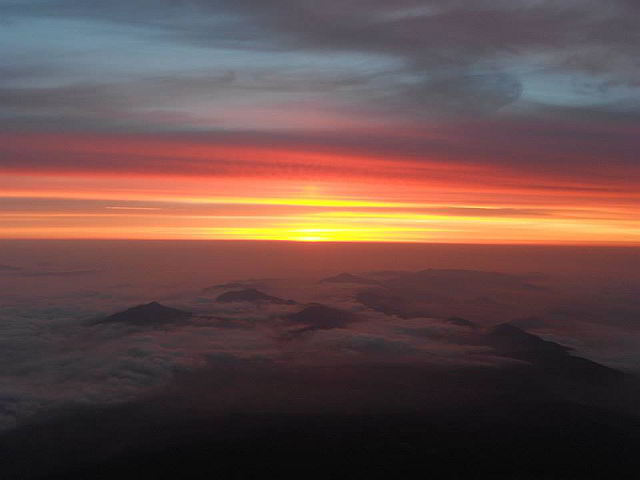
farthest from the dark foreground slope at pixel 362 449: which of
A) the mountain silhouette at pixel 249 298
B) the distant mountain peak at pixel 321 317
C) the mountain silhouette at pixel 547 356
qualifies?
the mountain silhouette at pixel 249 298

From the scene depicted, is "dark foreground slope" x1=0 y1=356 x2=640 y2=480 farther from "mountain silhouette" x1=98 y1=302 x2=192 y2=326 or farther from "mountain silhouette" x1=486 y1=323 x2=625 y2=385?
"mountain silhouette" x1=98 y1=302 x2=192 y2=326

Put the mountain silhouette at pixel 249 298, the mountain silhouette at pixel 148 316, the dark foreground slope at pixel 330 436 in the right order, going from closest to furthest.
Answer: the dark foreground slope at pixel 330 436, the mountain silhouette at pixel 148 316, the mountain silhouette at pixel 249 298

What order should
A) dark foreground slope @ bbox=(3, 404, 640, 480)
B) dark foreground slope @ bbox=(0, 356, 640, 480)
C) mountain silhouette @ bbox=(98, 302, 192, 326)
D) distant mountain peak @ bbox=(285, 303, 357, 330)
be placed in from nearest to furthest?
dark foreground slope @ bbox=(3, 404, 640, 480) < dark foreground slope @ bbox=(0, 356, 640, 480) < mountain silhouette @ bbox=(98, 302, 192, 326) < distant mountain peak @ bbox=(285, 303, 357, 330)

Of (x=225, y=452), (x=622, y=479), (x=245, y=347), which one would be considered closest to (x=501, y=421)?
(x=622, y=479)

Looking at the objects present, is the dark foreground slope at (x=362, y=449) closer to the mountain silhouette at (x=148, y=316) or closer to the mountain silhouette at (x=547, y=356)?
the mountain silhouette at (x=547, y=356)

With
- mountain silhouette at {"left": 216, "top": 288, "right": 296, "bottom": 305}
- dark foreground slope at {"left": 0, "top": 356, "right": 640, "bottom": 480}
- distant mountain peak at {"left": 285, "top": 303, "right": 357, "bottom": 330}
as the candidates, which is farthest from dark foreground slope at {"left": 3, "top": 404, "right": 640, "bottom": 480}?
mountain silhouette at {"left": 216, "top": 288, "right": 296, "bottom": 305}

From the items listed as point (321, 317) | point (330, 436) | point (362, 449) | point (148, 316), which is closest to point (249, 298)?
point (321, 317)
